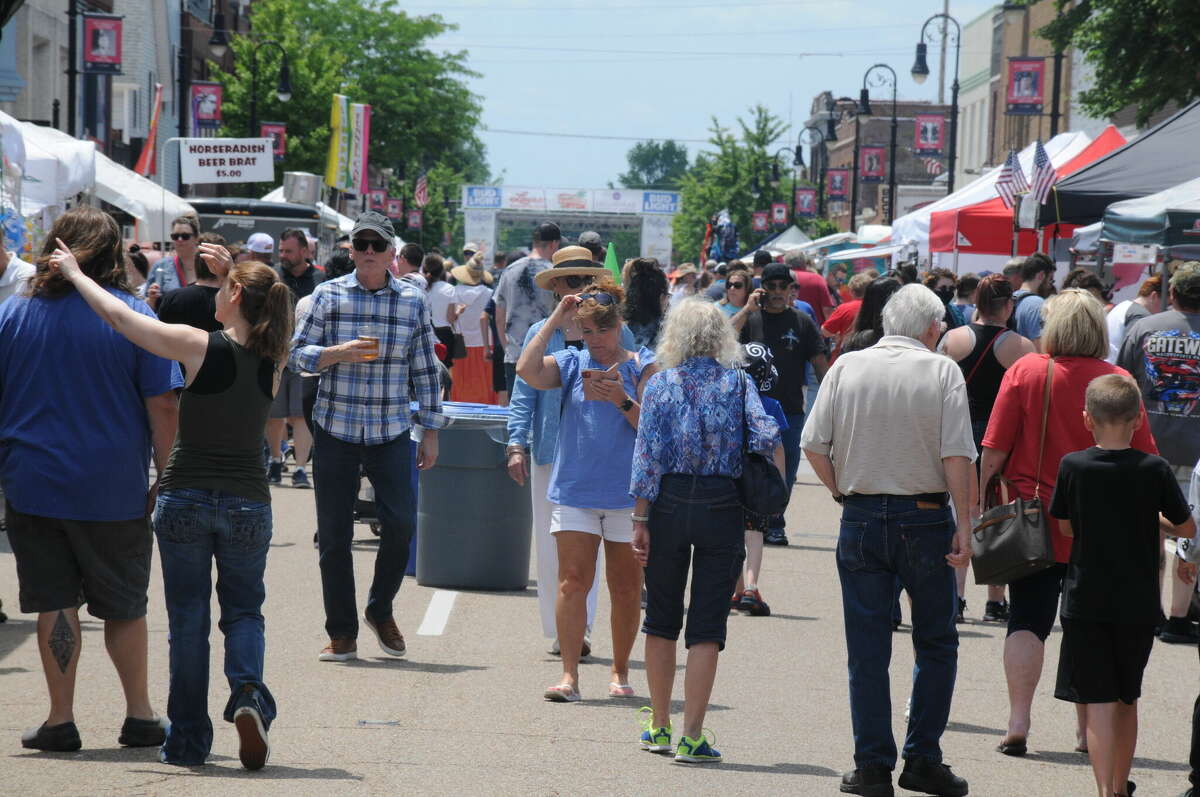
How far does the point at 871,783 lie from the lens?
20.1 feet

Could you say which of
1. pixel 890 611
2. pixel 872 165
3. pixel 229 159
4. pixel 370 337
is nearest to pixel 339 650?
pixel 370 337

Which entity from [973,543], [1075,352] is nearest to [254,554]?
[973,543]

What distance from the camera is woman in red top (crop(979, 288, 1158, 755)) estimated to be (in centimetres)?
698

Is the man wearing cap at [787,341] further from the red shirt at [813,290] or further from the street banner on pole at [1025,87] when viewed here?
the street banner on pole at [1025,87]

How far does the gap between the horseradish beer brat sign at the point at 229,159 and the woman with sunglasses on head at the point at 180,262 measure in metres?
13.5

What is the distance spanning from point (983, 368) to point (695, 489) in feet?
10.8

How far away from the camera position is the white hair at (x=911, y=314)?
21.3 feet

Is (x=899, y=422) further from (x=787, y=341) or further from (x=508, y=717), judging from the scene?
(x=787, y=341)

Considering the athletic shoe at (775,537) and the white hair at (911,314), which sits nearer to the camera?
the white hair at (911,314)

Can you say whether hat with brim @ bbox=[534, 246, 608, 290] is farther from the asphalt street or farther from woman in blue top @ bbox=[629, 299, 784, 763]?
the asphalt street

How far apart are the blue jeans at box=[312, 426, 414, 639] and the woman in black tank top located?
3.03 metres

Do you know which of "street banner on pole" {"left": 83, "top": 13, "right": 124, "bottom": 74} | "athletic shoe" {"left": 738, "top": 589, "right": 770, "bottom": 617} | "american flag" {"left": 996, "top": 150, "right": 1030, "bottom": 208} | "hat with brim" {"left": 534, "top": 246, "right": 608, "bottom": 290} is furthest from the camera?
"street banner on pole" {"left": 83, "top": 13, "right": 124, "bottom": 74}

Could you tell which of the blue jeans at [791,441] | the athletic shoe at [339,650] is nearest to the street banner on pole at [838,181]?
the blue jeans at [791,441]

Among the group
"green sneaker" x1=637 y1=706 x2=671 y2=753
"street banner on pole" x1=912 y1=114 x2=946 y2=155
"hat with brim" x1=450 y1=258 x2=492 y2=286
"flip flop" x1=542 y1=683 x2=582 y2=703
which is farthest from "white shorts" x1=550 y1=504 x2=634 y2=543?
"street banner on pole" x1=912 y1=114 x2=946 y2=155
